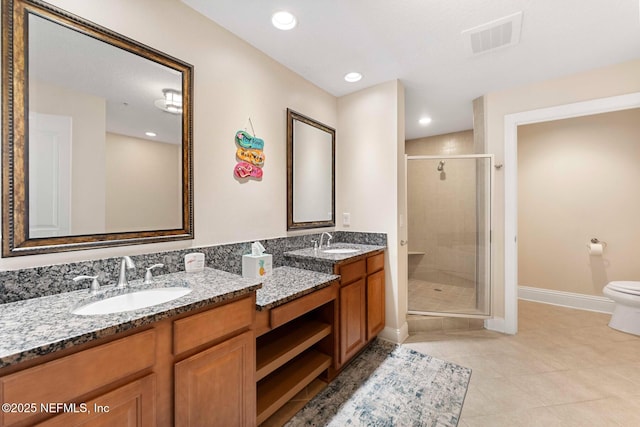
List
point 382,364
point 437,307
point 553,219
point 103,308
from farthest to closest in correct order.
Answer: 1. point 553,219
2. point 437,307
3. point 382,364
4. point 103,308

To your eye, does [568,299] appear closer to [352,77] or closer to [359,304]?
[359,304]

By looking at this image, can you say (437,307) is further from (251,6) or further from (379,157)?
(251,6)

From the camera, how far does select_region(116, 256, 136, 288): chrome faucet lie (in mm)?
1226

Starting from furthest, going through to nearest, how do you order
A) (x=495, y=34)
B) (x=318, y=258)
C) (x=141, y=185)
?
(x=318, y=258)
(x=495, y=34)
(x=141, y=185)

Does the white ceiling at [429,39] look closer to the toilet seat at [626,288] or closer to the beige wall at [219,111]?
the beige wall at [219,111]

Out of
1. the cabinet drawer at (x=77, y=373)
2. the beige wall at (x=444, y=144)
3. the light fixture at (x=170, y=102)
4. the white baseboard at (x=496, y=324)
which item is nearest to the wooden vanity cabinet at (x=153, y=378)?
the cabinet drawer at (x=77, y=373)

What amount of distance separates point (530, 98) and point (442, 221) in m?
1.50

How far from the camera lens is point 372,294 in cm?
231

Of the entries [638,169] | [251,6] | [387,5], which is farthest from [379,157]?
[638,169]

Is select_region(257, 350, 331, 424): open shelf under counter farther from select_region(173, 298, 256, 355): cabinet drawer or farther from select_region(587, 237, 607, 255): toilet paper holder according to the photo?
select_region(587, 237, 607, 255): toilet paper holder

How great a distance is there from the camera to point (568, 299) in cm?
334

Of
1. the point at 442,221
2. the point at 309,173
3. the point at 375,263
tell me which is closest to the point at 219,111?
the point at 309,173

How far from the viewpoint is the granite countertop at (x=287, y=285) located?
4.63ft

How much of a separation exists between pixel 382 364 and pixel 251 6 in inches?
106
